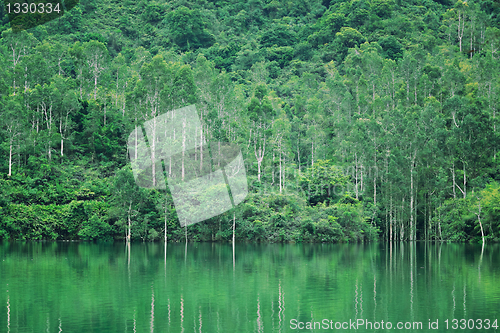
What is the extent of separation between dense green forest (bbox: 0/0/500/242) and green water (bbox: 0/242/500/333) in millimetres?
15138

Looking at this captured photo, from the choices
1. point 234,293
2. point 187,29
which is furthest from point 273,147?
point 187,29

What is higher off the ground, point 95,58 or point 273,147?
point 95,58

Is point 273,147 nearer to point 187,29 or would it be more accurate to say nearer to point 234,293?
point 234,293

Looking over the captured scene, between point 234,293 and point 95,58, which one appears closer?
point 234,293

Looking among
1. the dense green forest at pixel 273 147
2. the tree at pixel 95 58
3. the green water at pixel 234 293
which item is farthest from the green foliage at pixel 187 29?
the green water at pixel 234 293

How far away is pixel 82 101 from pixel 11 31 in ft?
43.6

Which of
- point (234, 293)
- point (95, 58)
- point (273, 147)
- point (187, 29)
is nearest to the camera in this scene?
point (234, 293)

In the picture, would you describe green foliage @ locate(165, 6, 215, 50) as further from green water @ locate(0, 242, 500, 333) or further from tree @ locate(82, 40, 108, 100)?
green water @ locate(0, 242, 500, 333)

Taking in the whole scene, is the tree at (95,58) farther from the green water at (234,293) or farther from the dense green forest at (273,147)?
the green water at (234,293)

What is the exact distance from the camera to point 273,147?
56.5m

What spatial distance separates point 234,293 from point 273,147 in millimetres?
37241

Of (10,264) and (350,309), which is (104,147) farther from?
(350,309)

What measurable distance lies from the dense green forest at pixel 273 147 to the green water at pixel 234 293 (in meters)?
15.1

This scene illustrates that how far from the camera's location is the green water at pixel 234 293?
50.0 ft
